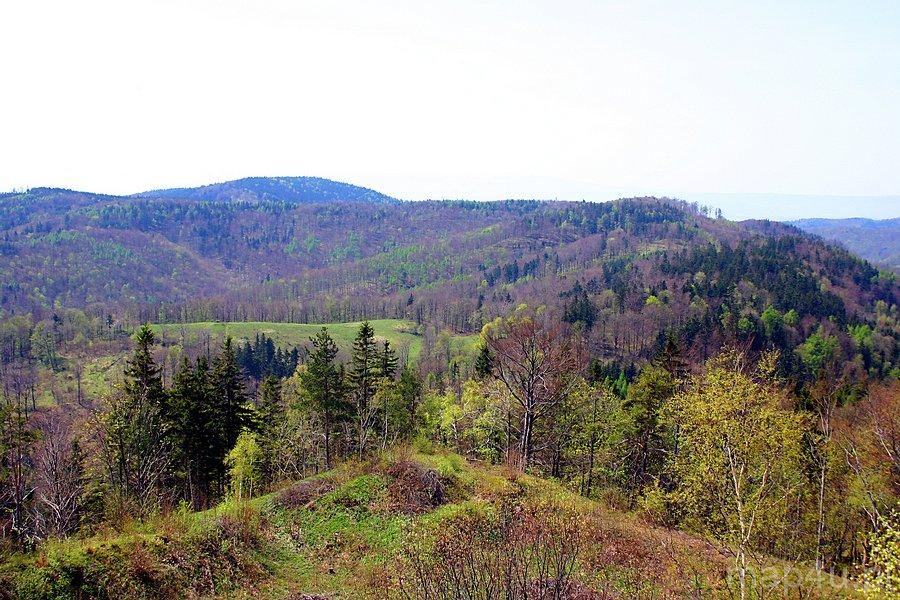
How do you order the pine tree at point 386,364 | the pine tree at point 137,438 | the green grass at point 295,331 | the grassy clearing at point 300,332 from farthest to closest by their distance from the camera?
the green grass at point 295,331
the grassy clearing at point 300,332
the pine tree at point 386,364
the pine tree at point 137,438

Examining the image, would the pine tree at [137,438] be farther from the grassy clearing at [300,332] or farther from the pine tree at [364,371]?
the grassy clearing at [300,332]

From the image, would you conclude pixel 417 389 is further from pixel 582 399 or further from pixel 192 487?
pixel 192 487

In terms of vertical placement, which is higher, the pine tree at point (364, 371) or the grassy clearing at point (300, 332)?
the pine tree at point (364, 371)

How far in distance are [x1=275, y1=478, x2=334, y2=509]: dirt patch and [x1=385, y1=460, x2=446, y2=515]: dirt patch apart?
9.69ft

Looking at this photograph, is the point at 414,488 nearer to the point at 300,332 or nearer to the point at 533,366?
the point at 533,366

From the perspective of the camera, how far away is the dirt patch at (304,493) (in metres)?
23.4

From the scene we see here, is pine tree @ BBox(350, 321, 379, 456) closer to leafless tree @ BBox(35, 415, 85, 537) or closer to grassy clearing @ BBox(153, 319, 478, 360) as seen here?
leafless tree @ BBox(35, 415, 85, 537)

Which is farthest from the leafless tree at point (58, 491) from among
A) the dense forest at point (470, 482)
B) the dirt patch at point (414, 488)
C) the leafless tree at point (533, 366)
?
the leafless tree at point (533, 366)

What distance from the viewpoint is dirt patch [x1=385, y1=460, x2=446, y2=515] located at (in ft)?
75.3

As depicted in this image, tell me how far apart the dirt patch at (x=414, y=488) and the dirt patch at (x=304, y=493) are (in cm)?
295

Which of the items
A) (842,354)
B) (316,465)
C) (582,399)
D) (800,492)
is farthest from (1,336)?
(842,354)

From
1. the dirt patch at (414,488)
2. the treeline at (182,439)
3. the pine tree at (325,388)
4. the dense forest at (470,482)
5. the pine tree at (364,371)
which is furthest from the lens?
the pine tree at (364,371)

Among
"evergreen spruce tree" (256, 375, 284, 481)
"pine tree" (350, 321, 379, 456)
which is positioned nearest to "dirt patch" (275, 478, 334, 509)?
"evergreen spruce tree" (256, 375, 284, 481)

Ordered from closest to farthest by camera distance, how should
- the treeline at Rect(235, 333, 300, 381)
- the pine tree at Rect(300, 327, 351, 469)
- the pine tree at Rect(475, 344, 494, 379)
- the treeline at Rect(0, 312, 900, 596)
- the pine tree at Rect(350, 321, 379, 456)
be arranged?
the treeline at Rect(0, 312, 900, 596)
the pine tree at Rect(300, 327, 351, 469)
the pine tree at Rect(350, 321, 379, 456)
the pine tree at Rect(475, 344, 494, 379)
the treeline at Rect(235, 333, 300, 381)
